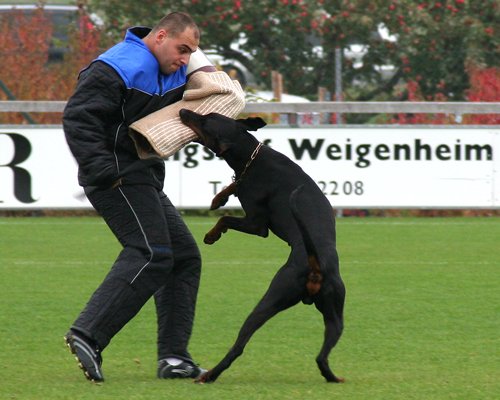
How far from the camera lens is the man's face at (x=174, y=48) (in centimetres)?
584

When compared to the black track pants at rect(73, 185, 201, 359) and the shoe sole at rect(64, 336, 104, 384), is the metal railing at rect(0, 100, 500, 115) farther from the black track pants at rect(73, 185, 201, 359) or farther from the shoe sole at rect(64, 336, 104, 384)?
the shoe sole at rect(64, 336, 104, 384)

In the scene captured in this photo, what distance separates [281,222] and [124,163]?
77cm

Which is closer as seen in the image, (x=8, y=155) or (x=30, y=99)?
(x=8, y=155)

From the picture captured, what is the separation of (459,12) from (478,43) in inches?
21.9

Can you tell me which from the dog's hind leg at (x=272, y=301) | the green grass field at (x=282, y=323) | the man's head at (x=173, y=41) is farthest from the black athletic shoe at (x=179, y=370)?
the man's head at (x=173, y=41)

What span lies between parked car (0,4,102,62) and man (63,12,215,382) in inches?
453

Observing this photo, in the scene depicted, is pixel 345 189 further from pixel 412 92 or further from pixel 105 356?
pixel 105 356

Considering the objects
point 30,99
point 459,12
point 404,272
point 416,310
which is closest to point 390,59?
point 459,12

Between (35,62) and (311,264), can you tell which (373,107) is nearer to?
(35,62)

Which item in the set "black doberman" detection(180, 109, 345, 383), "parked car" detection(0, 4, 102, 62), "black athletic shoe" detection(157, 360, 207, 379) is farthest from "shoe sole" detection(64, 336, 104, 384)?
"parked car" detection(0, 4, 102, 62)

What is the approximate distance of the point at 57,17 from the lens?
22469 millimetres

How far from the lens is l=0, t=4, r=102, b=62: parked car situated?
57.2 ft

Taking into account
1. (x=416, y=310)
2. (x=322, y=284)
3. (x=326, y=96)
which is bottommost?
(x=326, y=96)

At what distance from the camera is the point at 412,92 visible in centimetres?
1797
